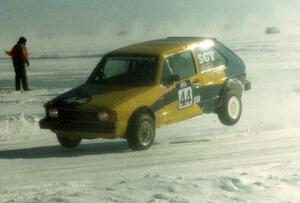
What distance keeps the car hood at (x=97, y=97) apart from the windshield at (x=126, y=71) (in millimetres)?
238

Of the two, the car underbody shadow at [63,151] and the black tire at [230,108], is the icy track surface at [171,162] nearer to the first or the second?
the car underbody shadow at [63,151]

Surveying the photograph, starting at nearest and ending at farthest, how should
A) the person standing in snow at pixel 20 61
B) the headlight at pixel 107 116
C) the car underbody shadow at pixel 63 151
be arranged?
the headlight at pixel 107 116 < the car underbody shadow at pixel 63 151 < the person standing in snow at pixel 20 61

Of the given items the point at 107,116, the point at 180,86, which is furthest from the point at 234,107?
the point at 107,116

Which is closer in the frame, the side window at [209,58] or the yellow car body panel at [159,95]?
the yellow car body panel at [159,95]

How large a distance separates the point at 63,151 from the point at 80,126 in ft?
2.61

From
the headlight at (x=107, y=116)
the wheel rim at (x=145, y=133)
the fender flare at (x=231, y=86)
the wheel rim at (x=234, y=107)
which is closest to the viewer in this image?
the headlight at (x=107, y=116)

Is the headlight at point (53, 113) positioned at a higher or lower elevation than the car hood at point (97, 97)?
lower

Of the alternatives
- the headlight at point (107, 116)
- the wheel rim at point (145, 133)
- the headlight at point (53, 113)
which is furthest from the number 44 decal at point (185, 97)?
the headlight at point (53, 113)

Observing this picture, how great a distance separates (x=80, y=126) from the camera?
10008mm

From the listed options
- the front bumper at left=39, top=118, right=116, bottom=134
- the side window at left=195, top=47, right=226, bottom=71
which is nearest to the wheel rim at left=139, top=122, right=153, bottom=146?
the front bumper at left=39, top=118, right=116, bottom=134

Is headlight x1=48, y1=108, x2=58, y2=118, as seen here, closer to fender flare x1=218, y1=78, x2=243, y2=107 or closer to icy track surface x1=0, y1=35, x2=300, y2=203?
icy track surface x1=0, y1=35, x2=300, y2=203

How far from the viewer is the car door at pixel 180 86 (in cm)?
1066

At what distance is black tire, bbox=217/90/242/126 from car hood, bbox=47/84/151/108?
213 cm

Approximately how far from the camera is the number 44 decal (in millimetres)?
10852
